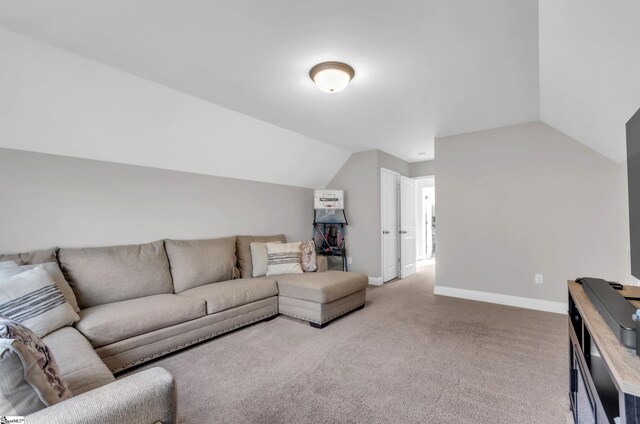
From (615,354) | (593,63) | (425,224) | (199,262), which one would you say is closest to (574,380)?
(615,354)

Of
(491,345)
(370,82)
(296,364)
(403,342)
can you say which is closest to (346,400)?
(296,364)

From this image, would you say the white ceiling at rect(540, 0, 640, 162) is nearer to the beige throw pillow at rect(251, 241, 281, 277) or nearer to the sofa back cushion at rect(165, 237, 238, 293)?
the beige throw pillow at rect(251, 241, 281, 277)

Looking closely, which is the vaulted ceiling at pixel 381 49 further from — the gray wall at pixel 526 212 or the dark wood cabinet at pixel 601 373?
the dark wood cabinet at pixel 601 373

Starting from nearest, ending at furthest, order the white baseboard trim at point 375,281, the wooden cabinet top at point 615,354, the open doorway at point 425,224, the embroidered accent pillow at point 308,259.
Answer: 1. the wooden cabinet top at point 615,354
2. the embroidered accent pillow at point 308,259
3. the white baseboard trim at point 375,281
4. the open doorway at point 425,224

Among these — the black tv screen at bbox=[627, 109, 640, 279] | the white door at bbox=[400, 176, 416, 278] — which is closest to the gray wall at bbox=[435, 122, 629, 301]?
the white door at bbox=[400, 176, 416, 278]

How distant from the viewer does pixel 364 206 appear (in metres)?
4.88

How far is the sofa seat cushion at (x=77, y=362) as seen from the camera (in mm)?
1278

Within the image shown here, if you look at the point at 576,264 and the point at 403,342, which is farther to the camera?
the point at 576,264

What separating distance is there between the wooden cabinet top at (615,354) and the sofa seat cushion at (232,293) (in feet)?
8.29

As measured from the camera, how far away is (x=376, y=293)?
4.28 m

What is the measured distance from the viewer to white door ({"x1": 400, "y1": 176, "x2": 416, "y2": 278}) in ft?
17.8

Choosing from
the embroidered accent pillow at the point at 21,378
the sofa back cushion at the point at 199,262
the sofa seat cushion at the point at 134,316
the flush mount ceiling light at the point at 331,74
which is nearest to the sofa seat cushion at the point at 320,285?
the sofa back cushion at the point at 199,262

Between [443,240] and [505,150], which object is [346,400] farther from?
[505,150]

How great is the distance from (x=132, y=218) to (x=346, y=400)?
8.68ft
